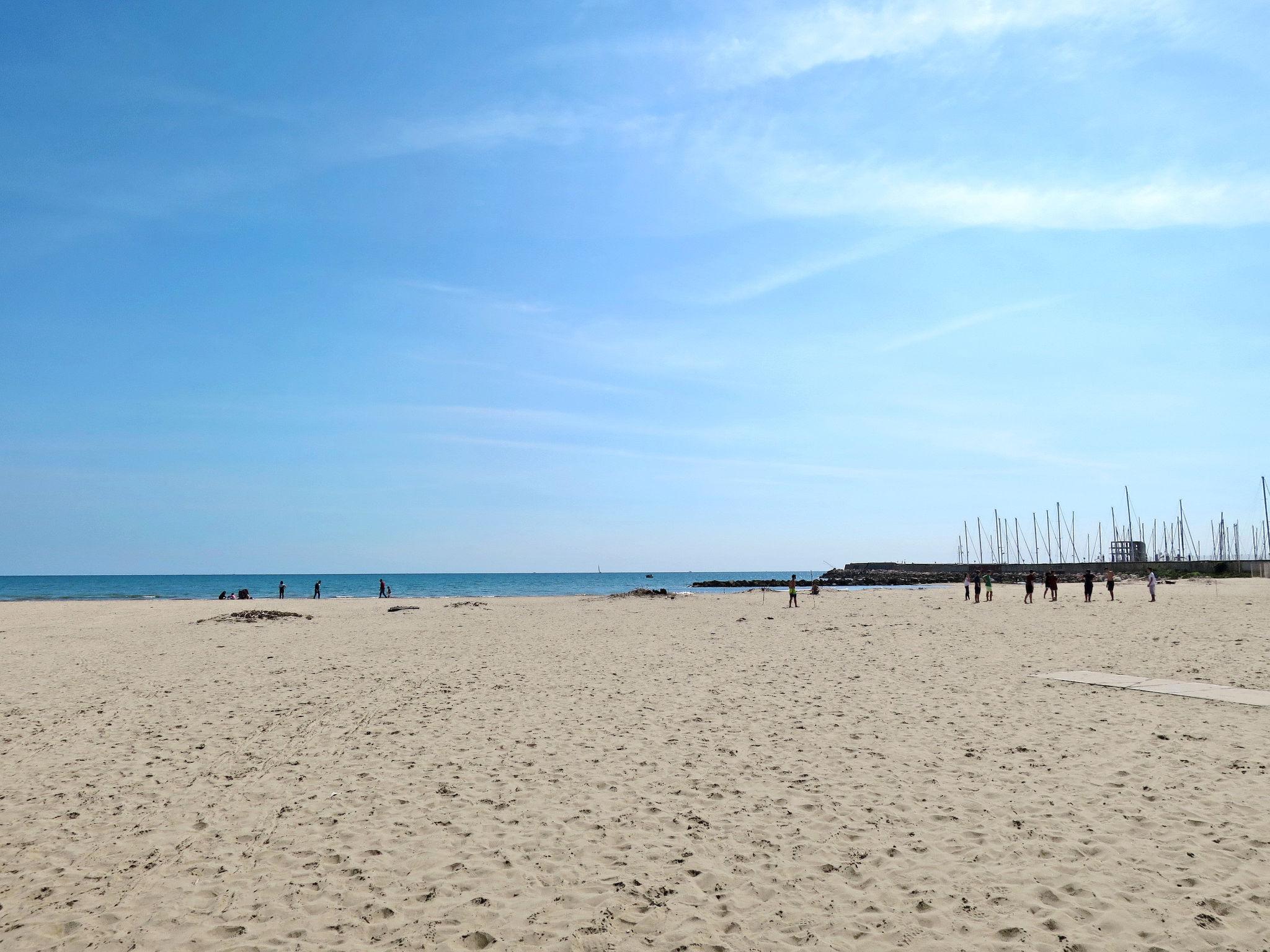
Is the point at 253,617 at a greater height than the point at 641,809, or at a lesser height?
lesser

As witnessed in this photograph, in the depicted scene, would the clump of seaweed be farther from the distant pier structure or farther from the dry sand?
the distant pier structure

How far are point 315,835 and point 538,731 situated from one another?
13.3 ft

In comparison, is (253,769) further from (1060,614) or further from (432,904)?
(1060,614)

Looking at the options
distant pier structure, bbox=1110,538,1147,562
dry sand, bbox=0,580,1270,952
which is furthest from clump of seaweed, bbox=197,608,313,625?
distant pier structure, bbox=1110,538,1147,562

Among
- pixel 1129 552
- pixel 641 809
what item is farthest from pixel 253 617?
pixel 1129 552

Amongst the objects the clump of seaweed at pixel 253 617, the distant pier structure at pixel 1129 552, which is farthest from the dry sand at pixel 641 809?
the distant pier structure at pixel 1129 552

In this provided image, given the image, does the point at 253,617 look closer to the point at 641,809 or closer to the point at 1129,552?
the point at 641,809

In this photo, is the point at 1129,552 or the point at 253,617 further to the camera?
the point at 1129,552

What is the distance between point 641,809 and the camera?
24.1ft

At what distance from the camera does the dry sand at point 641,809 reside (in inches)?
202

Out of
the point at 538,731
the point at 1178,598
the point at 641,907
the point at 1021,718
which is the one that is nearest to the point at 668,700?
the point at 538,731

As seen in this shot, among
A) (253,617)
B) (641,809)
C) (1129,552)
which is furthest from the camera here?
(1129,552)

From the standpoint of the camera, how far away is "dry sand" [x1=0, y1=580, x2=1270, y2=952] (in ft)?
16.8

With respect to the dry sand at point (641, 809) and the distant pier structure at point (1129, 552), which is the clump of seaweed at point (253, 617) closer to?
the dry sand at point (641, 809)
